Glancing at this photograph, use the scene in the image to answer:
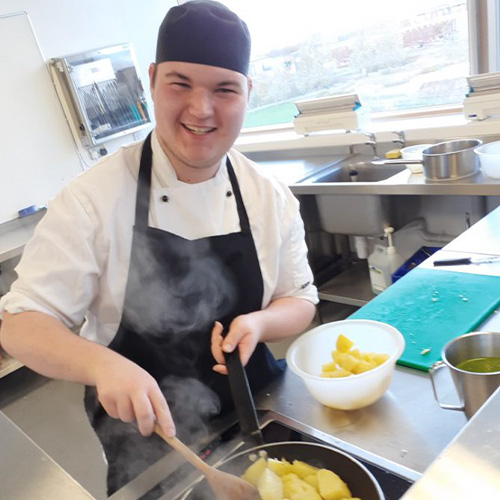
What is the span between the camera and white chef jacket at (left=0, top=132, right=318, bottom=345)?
1151mm

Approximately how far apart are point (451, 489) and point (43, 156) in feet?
11.3

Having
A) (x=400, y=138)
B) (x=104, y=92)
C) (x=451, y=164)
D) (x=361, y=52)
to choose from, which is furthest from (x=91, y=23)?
(x=451, y=164)

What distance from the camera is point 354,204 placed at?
2.66 meters

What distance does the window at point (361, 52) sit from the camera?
9.53 feet

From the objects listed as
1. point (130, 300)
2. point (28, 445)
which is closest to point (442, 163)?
point (130, 300)

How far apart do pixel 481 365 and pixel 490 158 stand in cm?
140

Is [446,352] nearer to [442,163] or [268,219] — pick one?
[268,219]

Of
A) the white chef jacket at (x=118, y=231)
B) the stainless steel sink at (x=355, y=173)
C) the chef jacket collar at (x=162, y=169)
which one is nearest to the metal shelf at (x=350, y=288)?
the stainless steel sink at (x=355, y=173)

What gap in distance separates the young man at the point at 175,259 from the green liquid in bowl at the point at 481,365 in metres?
0.42

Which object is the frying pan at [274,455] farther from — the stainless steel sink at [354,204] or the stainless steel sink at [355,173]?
the stainless steel sink at [355,173]

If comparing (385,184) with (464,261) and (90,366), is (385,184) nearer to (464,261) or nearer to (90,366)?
(464,261)

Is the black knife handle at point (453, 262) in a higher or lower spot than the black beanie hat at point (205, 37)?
lower

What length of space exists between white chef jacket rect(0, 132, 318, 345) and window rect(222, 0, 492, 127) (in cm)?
199

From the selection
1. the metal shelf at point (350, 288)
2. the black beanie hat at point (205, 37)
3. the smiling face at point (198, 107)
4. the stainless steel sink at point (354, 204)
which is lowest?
the metal shelf at point (350, 288)
